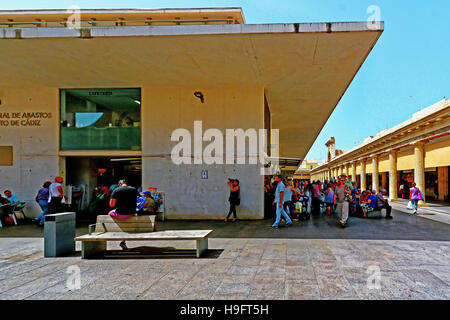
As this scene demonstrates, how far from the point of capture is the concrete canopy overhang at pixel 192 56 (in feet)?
27.9

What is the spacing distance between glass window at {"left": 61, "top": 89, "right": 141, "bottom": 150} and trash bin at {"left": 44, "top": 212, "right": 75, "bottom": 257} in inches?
238

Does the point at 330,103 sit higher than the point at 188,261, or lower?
higher

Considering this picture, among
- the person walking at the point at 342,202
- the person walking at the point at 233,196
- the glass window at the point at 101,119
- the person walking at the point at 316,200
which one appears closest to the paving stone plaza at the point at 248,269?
the person walking at the point at 342,202

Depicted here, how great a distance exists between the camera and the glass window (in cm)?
1238

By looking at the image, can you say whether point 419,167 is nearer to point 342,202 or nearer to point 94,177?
point 342,202

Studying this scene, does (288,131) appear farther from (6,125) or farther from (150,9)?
(6,125)

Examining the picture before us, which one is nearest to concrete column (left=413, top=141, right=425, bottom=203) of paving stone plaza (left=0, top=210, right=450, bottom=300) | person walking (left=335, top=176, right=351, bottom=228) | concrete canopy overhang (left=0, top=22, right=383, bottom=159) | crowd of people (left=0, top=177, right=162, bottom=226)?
concrete canopy overhang (left=0, top=22, right=383, bottom=159)

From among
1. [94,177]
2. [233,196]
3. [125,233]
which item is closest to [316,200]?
[233,196]

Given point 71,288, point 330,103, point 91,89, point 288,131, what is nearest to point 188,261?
point 71,288

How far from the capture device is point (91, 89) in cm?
1254

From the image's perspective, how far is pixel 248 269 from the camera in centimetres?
535

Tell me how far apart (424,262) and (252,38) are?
6.36 meters

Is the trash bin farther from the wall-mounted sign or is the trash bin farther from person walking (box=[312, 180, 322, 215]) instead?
person walking (box=[312, 180, 322, 215])

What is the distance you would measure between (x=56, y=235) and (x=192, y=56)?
19.7 ft
